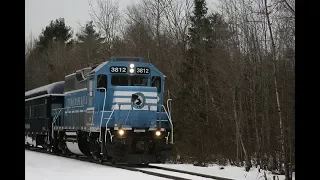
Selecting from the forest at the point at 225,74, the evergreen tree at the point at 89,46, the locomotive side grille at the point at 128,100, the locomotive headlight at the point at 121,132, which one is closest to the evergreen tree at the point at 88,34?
the evergreen tree at the point at 89,46

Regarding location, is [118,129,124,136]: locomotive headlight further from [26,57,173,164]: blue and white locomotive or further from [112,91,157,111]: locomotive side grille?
[112,91,157,111]: locomotive side grille

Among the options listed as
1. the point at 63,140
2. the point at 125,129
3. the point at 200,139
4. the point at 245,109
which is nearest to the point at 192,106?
the point at 200,139

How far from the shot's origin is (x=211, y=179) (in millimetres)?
14273

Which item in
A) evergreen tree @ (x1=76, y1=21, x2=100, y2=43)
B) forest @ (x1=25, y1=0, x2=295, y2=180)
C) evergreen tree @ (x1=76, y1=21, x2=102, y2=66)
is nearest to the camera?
forest @ (x1=25, y1=0, x2=295, y2=180)

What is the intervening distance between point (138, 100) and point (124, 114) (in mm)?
771

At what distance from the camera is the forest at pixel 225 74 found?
662 inches

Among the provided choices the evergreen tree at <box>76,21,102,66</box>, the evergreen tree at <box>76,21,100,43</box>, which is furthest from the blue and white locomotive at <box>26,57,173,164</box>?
the evergreen tree at <box>76,21,100,43</box>

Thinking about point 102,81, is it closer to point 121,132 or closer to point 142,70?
point 142,70

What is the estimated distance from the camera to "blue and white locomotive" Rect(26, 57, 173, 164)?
18094mm

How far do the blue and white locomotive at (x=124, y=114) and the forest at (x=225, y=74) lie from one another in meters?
1.12

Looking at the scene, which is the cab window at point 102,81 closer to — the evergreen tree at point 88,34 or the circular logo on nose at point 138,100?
the circular logo on nose at point 138,100

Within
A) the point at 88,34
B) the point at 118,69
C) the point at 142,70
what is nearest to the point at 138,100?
the point at 142,70

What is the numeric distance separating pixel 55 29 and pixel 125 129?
4643cm
